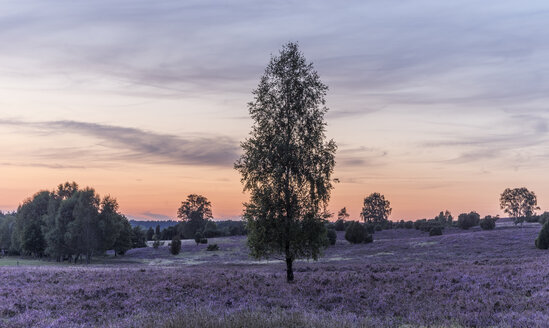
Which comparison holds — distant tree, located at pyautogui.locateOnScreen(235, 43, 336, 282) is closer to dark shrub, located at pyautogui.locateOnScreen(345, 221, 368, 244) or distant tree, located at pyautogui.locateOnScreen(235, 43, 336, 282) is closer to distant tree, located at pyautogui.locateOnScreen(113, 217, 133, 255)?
dark shrub, located at pyautogui.locateOnScreen(345, 221, 368, 244)

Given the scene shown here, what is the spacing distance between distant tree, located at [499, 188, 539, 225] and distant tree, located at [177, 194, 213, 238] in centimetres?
8983

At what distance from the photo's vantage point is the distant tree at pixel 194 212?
133 meters

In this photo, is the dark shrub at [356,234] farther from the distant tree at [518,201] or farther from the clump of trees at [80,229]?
the distant tree at [518,201]

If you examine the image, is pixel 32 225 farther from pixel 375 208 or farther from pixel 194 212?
pixel 375 208

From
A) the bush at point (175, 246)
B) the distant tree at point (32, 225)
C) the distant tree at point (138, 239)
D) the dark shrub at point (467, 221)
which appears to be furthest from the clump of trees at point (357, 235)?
the distant tree at point (32, 225)

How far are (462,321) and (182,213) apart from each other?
125954 mm

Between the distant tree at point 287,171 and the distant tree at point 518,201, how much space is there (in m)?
111

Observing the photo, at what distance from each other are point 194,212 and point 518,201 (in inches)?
3811

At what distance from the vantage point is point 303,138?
2830 centimetres

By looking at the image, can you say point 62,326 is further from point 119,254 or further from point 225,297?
point 119,254

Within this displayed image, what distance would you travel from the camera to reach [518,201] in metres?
119

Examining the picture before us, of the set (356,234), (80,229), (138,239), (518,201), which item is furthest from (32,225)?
(518,201)

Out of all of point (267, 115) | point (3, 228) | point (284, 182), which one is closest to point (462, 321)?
point (284, 182)

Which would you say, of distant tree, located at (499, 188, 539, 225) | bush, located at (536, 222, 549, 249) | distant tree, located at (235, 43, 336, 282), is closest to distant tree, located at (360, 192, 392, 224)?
distant tree, located at (499, 188, 539, 225)
